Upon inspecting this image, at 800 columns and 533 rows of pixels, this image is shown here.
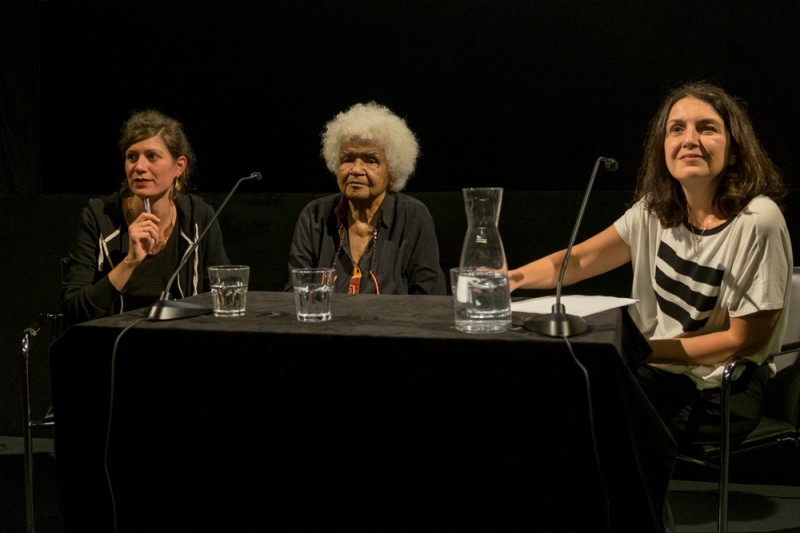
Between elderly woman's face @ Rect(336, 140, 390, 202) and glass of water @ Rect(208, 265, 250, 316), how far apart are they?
A: 1.16m

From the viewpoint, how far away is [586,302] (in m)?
1.76

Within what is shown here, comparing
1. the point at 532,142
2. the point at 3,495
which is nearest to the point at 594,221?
the point at 532,142

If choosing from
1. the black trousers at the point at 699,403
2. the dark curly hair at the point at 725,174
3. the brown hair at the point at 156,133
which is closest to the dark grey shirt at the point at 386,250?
the brown hair at the point at 156,133

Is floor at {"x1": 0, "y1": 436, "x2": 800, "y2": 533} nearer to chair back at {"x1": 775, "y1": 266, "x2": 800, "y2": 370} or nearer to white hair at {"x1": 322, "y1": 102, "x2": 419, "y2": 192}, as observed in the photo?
chair back at {"x1": 775, "y1": 266, "x2": 800, "y2": 370}

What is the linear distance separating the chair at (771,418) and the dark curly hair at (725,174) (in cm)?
39

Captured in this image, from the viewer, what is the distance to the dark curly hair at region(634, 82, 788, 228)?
2.19 m

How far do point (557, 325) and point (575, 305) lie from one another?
32cm

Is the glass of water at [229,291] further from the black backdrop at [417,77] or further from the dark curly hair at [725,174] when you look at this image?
the black backdrop at [417,77]

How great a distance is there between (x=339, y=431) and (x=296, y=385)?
0.12 metres

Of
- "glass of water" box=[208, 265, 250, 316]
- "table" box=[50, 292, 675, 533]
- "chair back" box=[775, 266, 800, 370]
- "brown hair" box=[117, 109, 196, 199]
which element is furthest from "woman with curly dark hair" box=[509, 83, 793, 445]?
"brown hair" box=[117, 109, 196, 199]

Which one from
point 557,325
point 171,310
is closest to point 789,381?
point 557,325

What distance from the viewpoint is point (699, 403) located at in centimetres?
207

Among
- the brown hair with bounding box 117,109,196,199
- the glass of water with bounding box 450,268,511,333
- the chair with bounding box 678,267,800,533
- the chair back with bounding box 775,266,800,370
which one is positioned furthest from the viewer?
the brown hair with bounding box 117,109,196,199

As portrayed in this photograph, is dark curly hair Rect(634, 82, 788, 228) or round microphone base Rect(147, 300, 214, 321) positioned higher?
dark curly hair Rect(634, 82, 788, 228)
